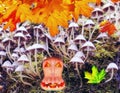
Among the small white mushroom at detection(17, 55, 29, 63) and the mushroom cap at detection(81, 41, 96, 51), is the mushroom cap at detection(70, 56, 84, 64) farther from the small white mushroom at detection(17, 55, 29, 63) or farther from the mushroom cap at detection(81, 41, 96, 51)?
the small white mushroom at detection(17, 55, 29, 63)

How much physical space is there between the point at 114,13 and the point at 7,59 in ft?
3.94

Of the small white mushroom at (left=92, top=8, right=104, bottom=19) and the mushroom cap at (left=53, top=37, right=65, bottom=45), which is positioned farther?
the small white mushroom at (left=92, top=8, right=104, bottom=19)

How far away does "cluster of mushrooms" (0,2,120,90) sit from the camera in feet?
11.6

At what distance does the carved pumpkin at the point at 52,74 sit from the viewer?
10.3 ft

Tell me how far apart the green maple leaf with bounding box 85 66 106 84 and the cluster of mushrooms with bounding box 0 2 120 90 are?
9 centimetres

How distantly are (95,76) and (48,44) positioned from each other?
0.64 metres

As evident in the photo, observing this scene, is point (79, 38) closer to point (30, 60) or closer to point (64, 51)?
point (64, 51)

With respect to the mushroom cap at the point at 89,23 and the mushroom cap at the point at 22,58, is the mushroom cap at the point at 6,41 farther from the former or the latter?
the mushroom cap at the point at 89,23

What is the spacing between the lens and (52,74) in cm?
321

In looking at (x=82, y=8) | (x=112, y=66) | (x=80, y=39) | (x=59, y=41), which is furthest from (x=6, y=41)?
(x=82, y=8)

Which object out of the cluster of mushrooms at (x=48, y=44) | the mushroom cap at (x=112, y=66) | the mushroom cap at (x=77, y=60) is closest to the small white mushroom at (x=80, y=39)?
the cluster of mushrooms at (x=48, y=44)

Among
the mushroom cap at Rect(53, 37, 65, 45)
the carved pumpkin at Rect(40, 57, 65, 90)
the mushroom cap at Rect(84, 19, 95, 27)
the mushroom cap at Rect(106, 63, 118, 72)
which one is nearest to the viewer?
the carved pumpkin at Rect(40, 57, 65, 90)

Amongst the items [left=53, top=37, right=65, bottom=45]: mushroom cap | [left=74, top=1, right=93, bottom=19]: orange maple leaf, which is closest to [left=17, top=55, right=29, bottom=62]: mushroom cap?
[left=53, top=37, right=65, bottom=45]: mushroom cap

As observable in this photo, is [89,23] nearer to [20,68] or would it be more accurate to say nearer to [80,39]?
[80,39]
